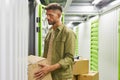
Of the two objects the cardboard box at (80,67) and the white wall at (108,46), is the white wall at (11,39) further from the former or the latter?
the white wall at (108,46)

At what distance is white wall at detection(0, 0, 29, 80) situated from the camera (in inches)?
36.5

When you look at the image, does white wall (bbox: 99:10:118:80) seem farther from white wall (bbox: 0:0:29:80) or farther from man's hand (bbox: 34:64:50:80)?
white wall (bbox: 0:0:29:80)

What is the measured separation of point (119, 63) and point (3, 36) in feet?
11.7

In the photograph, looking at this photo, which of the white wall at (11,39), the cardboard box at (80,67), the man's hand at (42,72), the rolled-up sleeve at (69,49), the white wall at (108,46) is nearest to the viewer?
the white wall at (11,39)

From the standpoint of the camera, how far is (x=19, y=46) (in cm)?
121

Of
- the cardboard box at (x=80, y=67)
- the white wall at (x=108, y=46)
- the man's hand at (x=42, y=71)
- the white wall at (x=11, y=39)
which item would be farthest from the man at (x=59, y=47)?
the white wall at (x=108, y=46)

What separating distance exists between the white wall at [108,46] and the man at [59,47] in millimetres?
2163

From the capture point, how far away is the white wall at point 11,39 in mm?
928

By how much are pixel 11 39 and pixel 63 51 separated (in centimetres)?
152

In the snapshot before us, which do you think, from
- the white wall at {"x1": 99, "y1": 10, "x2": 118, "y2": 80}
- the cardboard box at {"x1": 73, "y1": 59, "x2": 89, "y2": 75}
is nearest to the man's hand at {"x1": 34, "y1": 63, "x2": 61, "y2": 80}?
the cardboard box at {"x1": 73, "y1": 59, "x2": 89, "y2": 75}

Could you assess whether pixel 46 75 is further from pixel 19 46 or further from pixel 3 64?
pixel 3 64

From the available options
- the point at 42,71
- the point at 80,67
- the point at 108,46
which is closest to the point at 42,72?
the point at 42,71

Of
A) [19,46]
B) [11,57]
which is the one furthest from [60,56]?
[11,57]

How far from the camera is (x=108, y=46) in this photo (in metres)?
5.10
